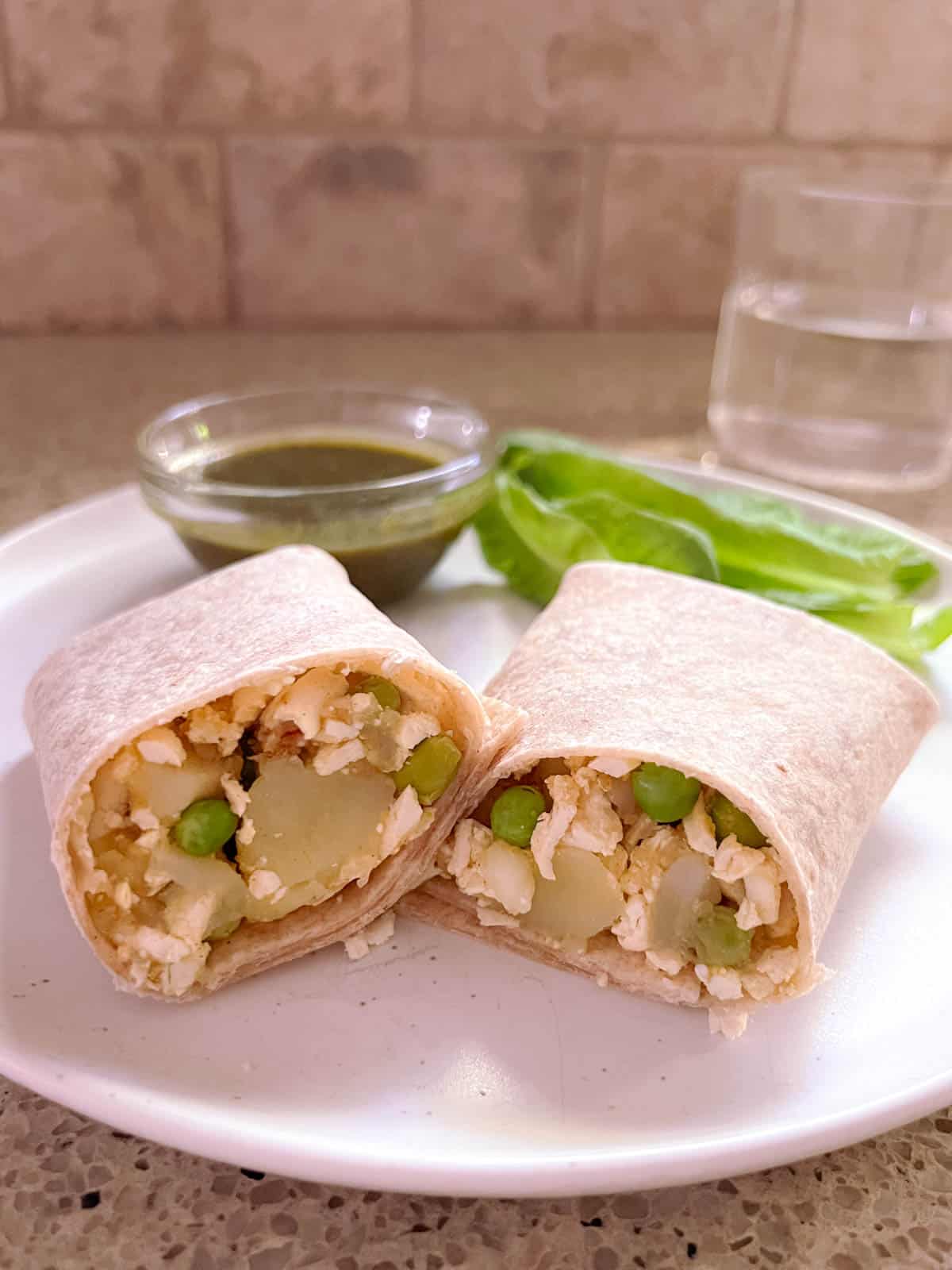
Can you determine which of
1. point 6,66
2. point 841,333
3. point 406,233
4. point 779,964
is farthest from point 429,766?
point 6,66

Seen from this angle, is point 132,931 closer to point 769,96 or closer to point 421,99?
point 421,99

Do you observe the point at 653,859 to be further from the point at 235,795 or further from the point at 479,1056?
the point at 235,795

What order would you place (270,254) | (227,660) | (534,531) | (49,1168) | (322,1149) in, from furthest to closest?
(270,254), (534,531), (227,660), (49,1168), (322,1149)

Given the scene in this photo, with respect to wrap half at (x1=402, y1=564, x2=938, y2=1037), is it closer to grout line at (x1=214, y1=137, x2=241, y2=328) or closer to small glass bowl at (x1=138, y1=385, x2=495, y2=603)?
small glass bowl at (x1=138, y1=385, x2=495, y2=603)

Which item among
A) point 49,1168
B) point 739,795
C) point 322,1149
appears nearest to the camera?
point 322,1149

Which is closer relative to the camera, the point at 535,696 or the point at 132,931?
the point at 132,931

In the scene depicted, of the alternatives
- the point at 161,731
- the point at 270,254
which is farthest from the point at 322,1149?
the point at 270,254

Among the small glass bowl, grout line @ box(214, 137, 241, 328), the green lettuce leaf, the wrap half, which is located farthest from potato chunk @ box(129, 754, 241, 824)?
grout line @ box(214, 137, 241, 328)
